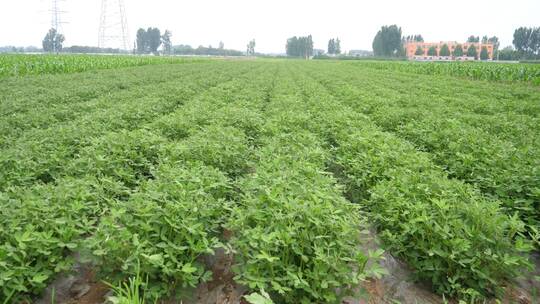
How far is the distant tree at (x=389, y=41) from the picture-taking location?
112m

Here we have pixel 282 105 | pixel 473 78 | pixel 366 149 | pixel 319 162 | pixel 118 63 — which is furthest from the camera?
pixel 118 63

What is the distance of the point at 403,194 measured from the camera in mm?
3754

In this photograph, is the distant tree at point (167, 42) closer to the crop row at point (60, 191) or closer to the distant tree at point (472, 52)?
the distant tree at point (472, 52)

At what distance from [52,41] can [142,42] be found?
34.3 metres

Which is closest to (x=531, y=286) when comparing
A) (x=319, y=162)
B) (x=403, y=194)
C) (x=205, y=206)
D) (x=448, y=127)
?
(x=403, y=194)

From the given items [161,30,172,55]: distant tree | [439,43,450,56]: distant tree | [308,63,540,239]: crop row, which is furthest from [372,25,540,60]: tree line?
[308,63,540,239]: crop row

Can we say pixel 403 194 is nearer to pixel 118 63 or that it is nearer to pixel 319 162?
pixel 319 162

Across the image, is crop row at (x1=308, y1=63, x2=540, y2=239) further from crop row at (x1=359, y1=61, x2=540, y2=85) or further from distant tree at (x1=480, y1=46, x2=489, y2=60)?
distant tree at (x1=480, y1=46, x2=489, y2=60)

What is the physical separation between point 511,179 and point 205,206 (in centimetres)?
376

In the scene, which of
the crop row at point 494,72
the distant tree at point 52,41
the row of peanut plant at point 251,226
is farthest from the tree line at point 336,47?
the row of peanut plant at point 251,226

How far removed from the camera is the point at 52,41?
102 metres

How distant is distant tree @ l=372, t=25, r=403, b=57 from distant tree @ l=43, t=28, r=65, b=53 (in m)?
94.9

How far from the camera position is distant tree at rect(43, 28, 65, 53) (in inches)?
3835

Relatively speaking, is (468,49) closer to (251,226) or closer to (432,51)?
(432,51)
